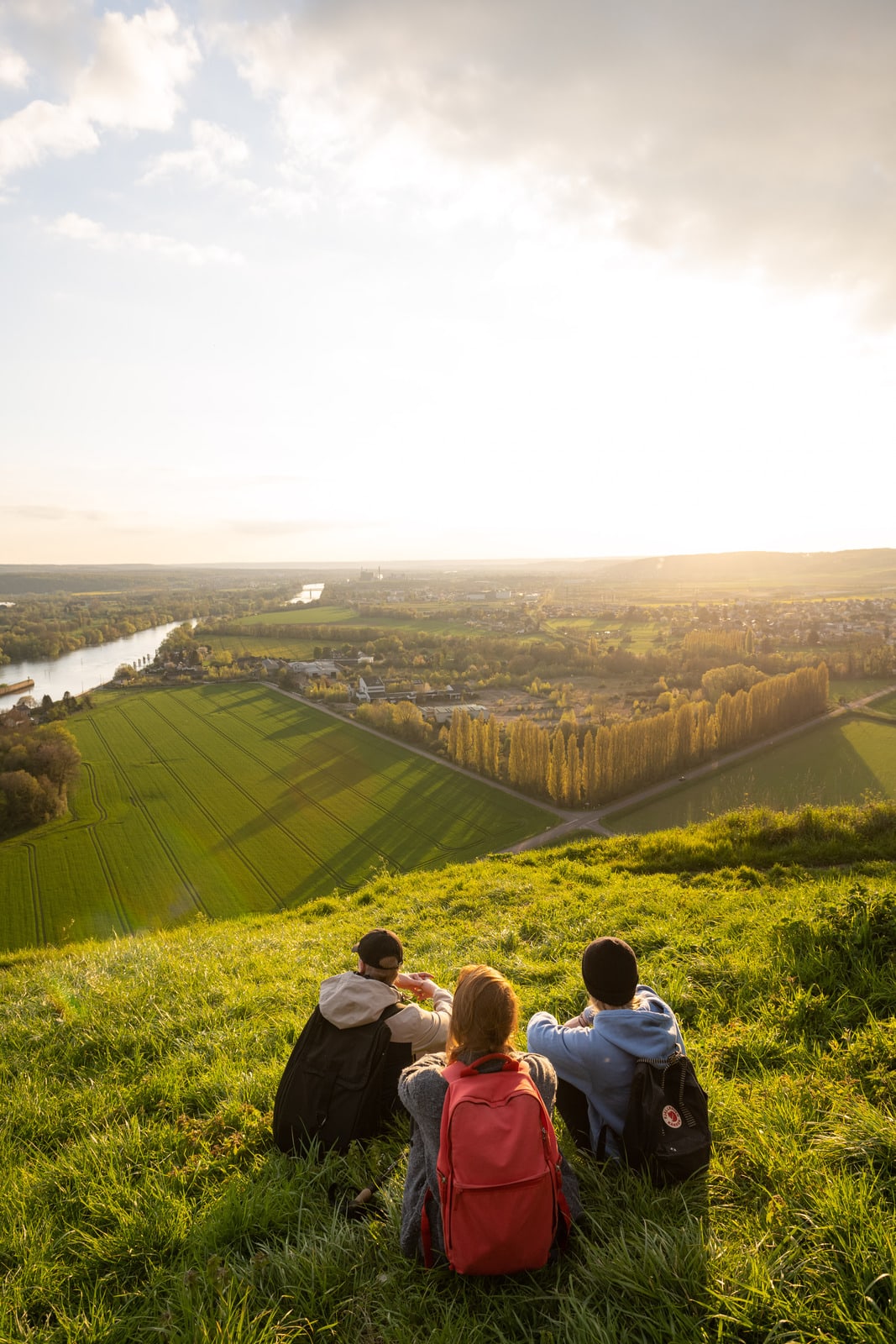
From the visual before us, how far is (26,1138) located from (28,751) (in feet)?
155

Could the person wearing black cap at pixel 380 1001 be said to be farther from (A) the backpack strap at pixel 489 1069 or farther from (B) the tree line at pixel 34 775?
(B) the tree line at pixel 34 775

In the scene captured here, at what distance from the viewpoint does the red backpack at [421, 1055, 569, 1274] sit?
2.82 metres

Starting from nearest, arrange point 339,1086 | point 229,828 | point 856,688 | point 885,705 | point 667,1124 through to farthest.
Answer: point 667,1124 < point 339,1086 < point 229,828 < point 885,705 < point 856,688

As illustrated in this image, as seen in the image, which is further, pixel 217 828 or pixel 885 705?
pixel 885 705

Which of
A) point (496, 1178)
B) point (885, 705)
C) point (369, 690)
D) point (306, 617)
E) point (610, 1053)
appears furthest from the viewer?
point (306, 617)

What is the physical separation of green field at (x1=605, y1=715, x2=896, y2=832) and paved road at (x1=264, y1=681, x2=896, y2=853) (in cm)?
69

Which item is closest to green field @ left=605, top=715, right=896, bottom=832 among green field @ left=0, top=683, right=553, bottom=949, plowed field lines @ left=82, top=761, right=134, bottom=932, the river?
green field @ left=0, top=683, right=553, bottom=949

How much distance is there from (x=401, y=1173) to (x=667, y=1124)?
166 centimetres

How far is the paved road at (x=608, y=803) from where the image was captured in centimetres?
3628

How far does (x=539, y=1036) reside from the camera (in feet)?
12.7

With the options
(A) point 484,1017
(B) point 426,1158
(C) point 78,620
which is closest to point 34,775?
(B) point 426,1158

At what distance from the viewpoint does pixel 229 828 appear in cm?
3903

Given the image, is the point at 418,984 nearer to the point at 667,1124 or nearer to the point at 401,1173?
the point at 401,1173

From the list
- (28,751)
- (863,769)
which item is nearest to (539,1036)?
(863,769)
